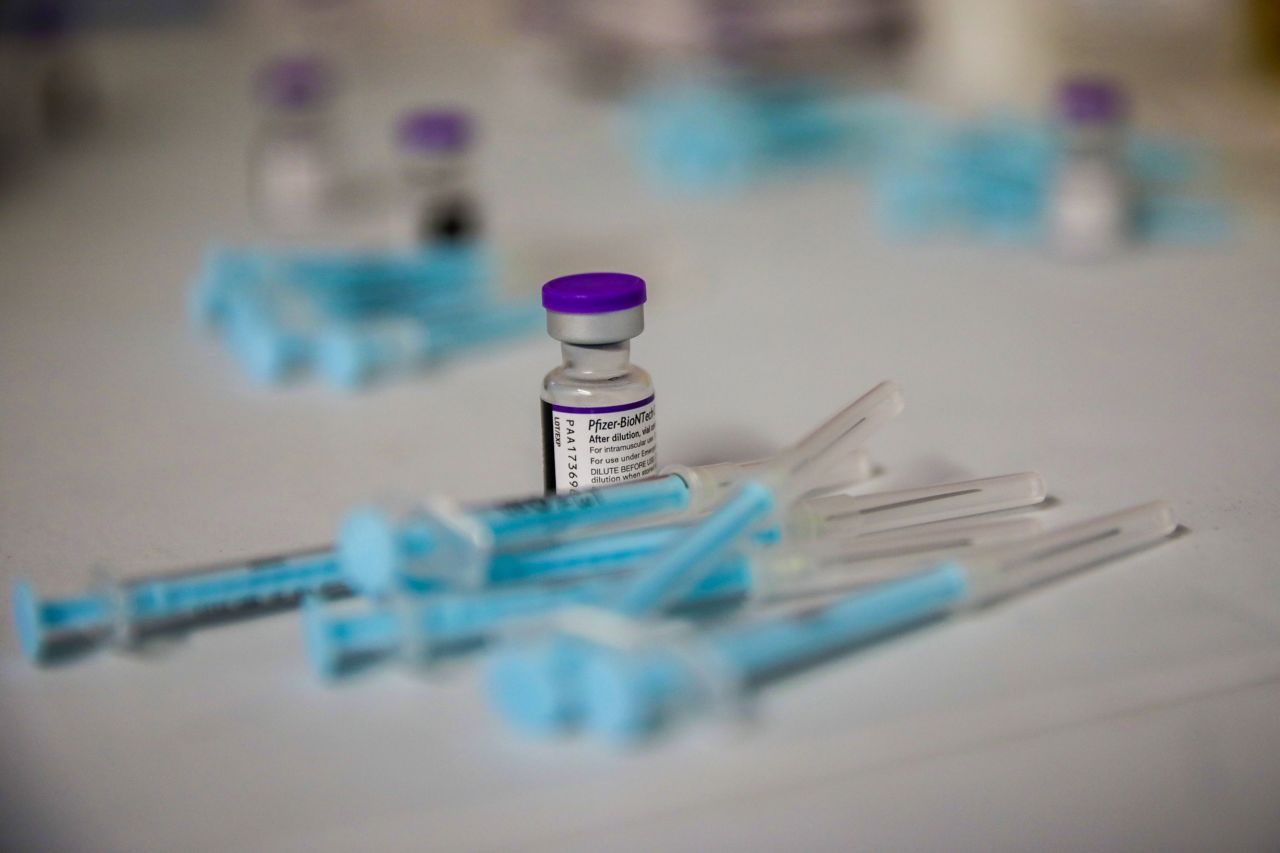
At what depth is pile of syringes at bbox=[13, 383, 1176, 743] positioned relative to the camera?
62 cm

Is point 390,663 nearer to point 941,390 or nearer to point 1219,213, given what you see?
point 941,390

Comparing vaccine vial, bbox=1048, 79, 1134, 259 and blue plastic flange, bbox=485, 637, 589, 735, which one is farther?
vaccine vial, bbox=1048, 79, 1134, 259

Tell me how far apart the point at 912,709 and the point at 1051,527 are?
22 cm

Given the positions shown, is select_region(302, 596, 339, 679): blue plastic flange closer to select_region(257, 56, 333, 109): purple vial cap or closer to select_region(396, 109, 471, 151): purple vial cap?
select_region(396, 109, 471, 151): purple vial cap

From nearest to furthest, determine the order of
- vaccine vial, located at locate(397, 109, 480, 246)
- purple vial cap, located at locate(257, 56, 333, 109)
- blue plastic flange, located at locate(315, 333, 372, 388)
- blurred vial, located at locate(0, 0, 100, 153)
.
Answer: blue plastic flange, located at locate(315, 333, 372, 388)
vaccine vial, located at locate(397, 109, 480, 246)
purple vial cap, located at locate(257, 56, 333, 109)
blurred vial, located at locate(0, 0, 100, 153)

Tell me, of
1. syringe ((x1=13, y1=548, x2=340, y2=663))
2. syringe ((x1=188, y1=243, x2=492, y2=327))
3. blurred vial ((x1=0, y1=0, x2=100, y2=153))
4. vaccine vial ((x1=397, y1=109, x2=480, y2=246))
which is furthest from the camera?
blurred vial ((x1=0, y1=0, x2=100, y2=153))

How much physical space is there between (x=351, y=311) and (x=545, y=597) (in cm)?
66

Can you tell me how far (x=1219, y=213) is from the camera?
A: 4.99ft

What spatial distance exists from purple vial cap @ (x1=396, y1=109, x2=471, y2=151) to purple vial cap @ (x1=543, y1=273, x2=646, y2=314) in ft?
2.18

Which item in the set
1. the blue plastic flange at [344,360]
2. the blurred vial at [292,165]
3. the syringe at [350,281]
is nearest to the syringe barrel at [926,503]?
the blue plastic flange at [344,360]

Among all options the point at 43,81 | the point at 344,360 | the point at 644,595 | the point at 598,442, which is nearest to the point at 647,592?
the point at 644,595

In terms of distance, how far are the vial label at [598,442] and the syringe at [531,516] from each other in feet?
0.06

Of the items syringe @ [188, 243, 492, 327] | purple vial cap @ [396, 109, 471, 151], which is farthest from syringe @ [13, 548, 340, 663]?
purple vial cap @ [396, 109, 471, 151]

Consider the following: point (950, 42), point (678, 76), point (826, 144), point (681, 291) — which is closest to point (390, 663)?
point (681, 291)
